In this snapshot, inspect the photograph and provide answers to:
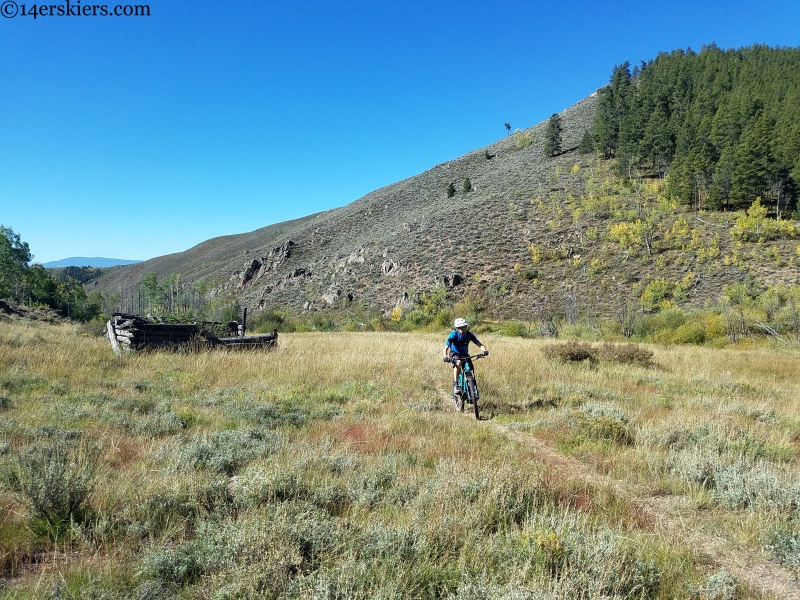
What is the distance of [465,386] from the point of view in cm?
832

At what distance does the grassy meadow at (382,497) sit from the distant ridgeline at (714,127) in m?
50.7

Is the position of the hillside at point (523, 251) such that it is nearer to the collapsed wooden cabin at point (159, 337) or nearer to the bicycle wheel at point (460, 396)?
the collapsed wooden cabin at point (159, 337)

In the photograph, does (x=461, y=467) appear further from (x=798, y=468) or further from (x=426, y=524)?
(x=798, y=468)

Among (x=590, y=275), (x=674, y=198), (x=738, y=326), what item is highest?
(x=674, y=198)

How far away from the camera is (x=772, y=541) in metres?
3.56

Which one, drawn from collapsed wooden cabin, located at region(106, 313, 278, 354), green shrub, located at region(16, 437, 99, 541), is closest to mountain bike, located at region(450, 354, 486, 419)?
green shrub, located at region(16, 437, 99, 541)

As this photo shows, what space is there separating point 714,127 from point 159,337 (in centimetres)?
7115

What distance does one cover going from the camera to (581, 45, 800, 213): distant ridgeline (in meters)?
45.9

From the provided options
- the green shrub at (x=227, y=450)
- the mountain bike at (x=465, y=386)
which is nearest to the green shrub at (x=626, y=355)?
the mountain bike at (x=465, y=386)

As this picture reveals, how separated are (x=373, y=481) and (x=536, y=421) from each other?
13.4ft

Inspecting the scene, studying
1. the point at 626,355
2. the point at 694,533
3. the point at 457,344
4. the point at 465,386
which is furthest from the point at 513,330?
the point at 694,533

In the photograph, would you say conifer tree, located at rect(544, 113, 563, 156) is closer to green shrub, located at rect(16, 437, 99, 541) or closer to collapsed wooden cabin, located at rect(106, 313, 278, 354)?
collapsed wooden cabin, located at rect(106, 313, 278, 354)

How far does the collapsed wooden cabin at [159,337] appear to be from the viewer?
1251cm

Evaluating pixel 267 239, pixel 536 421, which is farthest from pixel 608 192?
pixel 267 239
